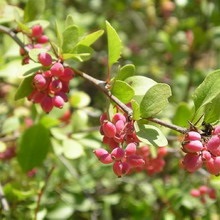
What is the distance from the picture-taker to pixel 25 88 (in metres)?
1.25

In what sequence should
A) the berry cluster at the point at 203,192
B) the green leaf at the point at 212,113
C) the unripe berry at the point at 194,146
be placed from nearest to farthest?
the unripe berry at the point at 194,146, the green leaf at the point at 212,113, the berry cluster at the point at 203,192

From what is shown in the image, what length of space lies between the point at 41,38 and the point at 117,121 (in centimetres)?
40

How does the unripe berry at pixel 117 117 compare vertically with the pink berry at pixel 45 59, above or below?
below

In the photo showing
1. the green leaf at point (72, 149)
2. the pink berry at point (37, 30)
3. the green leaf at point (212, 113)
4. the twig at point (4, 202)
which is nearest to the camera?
the green leaf at point (212, 113)

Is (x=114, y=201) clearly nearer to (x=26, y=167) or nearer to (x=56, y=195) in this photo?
(x=56, y=195)

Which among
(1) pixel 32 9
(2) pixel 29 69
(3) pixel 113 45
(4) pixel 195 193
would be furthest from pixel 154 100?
(4) pixel 195 193

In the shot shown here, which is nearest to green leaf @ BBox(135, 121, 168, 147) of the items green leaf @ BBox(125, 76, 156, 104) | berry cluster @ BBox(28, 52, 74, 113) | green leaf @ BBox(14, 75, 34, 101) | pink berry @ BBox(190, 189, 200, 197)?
green leaf @ BBox(125, 76, 156, 104)

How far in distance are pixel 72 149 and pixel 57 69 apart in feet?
1.93

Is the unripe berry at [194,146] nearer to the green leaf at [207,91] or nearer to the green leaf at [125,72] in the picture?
the green leaf at [207,91]

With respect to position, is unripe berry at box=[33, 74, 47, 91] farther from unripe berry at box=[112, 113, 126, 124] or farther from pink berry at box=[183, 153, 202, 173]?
pink berry at box=[183, 153, 202, 173]

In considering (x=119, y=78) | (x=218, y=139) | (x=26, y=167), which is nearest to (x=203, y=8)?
(x=26, y=167)

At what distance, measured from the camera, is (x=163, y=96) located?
3.44ft

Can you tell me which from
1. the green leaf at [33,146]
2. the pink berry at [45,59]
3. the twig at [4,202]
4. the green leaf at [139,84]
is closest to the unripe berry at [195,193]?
the green leaf at [33,146]

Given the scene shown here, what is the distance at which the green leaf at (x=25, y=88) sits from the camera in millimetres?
1236
